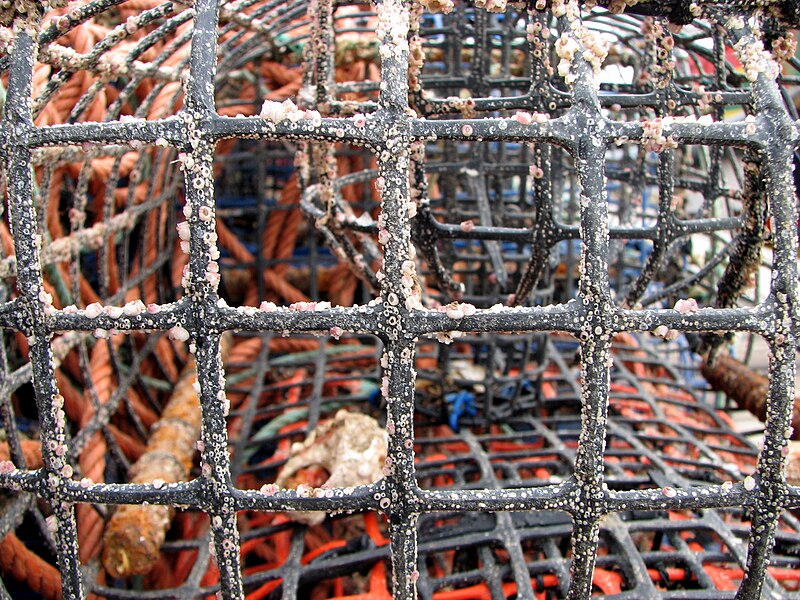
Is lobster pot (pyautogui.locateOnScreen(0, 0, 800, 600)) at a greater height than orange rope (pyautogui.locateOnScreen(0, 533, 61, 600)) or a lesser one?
greater

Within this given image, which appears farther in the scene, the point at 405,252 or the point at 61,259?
the point at 61,259

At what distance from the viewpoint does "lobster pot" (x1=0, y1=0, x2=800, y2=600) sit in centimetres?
62

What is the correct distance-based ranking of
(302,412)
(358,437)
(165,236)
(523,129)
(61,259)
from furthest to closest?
1. (165,236)
2. (302,412)
3. (358,437)
4. (61,259)
5. (523,129)

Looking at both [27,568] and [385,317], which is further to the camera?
[27,568]

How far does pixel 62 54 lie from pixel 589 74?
0.62m

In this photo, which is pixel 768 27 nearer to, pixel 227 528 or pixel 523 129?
pixel 523 129

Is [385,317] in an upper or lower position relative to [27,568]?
upper

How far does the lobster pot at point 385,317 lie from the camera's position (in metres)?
0.62

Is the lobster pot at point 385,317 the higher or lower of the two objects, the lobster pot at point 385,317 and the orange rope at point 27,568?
the higher

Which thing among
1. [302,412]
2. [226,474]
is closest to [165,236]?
[302,412]

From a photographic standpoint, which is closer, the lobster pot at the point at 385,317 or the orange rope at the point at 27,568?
the lobster pot at the point at 385,317

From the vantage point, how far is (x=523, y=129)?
0.61m

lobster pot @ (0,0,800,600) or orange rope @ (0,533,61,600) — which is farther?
orange rope @ (0,533,61,600)

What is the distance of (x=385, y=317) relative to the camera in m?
0.61
